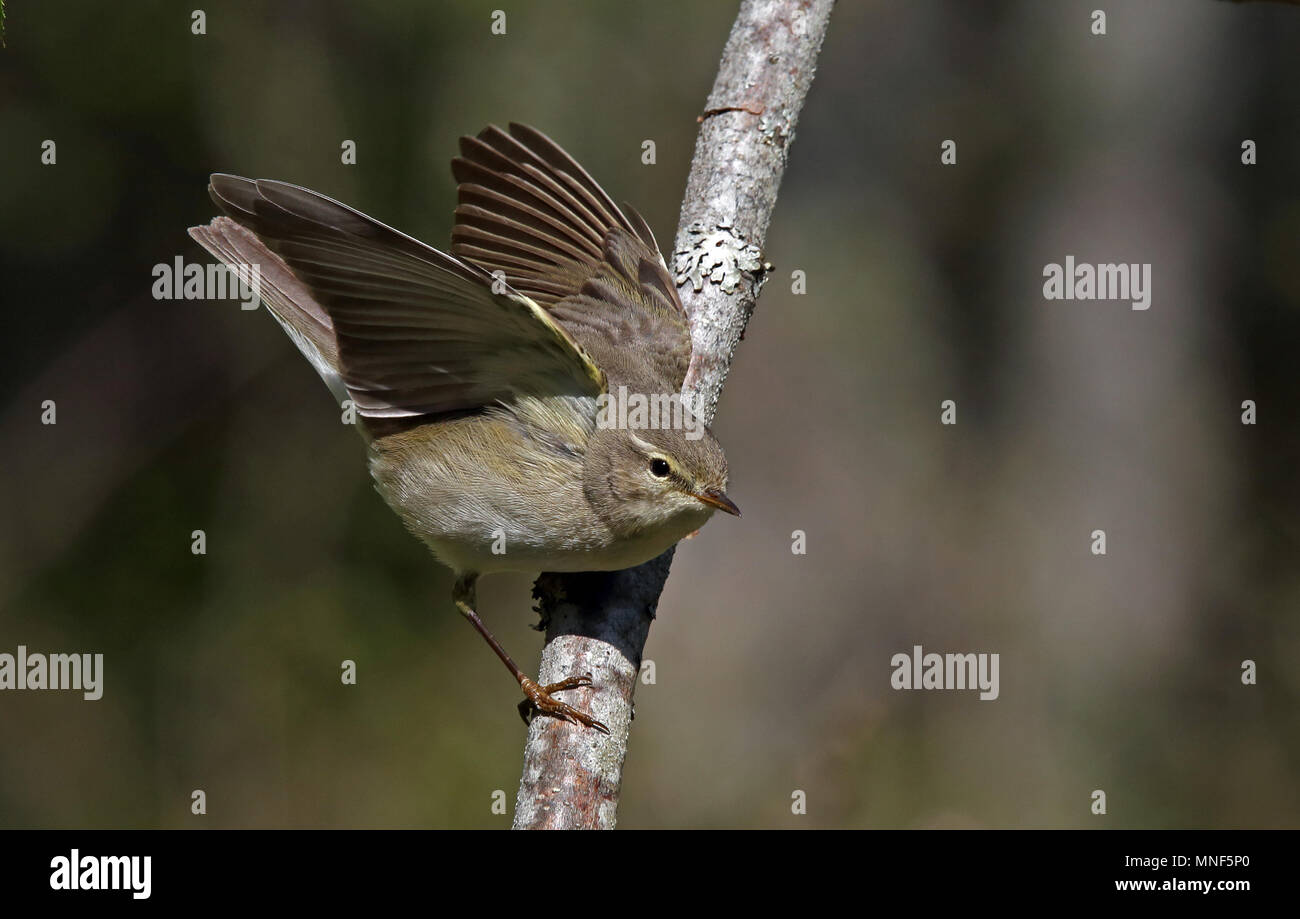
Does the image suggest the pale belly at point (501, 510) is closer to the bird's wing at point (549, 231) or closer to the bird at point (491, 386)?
the bird at point (491, 386)

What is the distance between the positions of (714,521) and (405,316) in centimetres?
515

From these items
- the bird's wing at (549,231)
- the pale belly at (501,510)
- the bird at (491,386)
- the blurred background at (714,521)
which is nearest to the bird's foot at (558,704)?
the bird at (491,386)

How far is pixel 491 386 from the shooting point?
3.32 metres

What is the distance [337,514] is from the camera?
6.86 meters

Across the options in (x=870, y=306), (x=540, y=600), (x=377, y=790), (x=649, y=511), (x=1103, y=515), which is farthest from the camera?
(x=870, y=306)

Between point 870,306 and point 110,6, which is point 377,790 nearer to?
point 110,6

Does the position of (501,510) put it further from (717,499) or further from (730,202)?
(730,202)

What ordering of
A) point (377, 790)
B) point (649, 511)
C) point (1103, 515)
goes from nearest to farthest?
1. point (649, 511)
2. point (377, 790)
3. point (1103, 515)

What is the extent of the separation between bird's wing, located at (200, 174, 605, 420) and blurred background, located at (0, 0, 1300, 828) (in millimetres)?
3435

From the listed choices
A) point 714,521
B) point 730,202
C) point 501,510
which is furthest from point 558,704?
point 714,521

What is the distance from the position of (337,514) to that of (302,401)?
793 millimetres

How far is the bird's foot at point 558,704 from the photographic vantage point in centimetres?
280

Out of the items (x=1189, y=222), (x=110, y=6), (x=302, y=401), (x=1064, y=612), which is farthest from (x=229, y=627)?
(x=1189, y=222)

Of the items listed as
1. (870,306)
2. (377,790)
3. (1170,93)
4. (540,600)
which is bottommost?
(377,790)
